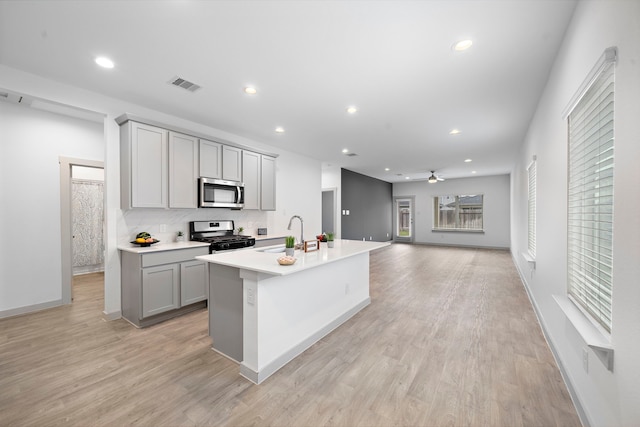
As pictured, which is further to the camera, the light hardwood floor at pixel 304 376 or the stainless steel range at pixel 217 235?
the stainless steel range at pixel 217 235

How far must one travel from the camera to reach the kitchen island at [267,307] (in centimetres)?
215

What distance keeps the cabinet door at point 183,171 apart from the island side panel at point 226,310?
169cm

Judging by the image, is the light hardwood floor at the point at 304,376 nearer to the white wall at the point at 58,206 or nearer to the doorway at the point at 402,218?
the white wall at the point at 58,206

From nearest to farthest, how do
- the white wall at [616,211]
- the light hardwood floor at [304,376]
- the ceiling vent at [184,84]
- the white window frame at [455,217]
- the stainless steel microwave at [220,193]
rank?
the white wall at [616,211], the light hardwood floor at [304,376], the ceiling vent at [184,84], the stainless steel microwave at [220,193], the white window frame at [455,217]

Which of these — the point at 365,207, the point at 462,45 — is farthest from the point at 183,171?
the point at 365,207

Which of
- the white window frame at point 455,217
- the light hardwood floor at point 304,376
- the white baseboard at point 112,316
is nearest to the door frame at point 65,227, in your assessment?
the light hardwood floor at point 304,376

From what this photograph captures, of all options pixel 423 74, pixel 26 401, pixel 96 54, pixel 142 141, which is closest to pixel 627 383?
pixel 423 74

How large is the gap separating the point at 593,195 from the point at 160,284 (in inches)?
161

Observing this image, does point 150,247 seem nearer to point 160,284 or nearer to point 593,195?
point 160,284

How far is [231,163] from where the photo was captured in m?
4.48

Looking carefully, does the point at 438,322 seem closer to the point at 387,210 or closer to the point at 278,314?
the point at 278,314

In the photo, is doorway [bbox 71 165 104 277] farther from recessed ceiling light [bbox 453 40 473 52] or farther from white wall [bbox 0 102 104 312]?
recessed ceiling light [bbox 453 40 473 52]

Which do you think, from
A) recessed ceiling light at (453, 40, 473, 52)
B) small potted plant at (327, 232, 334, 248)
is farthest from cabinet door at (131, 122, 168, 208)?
recessed ceiling light at (453, 40, 473, 52)

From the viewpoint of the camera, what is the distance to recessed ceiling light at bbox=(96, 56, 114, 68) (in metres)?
2.50
